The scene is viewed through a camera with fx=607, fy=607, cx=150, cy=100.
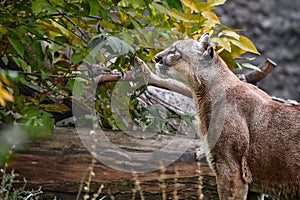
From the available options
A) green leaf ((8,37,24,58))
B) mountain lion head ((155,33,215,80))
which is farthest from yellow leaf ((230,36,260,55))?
green leaf ((8,37,24,58))

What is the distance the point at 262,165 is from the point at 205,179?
674 mm

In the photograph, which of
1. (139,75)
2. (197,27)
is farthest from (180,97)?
(197,27)

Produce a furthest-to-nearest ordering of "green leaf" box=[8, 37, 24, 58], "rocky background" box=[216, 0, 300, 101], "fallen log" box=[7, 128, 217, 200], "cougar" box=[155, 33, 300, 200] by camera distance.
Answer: "rocky background" box=[216, 0, 300, 101] → "fallen log" box=[7, 128, 217, 200] → "green leaf" box=[8, 37, 24, 58] → "cougar" box=[155, 33, 300, 200]

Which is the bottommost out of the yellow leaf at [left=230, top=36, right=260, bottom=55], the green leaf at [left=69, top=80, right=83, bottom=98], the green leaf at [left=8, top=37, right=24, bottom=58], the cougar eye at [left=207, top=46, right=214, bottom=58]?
the yellow leaf at [left=230, top=36, right=260, bottom=55]

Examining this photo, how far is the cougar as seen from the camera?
3.20m

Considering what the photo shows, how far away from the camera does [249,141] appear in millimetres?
3264

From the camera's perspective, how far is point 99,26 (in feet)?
12.6

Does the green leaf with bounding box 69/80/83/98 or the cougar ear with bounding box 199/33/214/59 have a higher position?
the cougar ear with bounding box 199/33/214/59

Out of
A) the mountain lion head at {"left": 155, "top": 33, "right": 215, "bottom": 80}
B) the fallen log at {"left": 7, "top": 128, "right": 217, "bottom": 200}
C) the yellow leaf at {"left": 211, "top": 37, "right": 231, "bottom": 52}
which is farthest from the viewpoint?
the fallen log at {"left": 7, "top": 128, "right": 217, "bottom": 200}

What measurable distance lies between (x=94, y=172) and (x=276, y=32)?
515 centimetres

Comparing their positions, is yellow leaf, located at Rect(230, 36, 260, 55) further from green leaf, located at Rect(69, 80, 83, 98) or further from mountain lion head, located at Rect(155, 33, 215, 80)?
green leaf, located at Rect(69, 80, 83, 98)

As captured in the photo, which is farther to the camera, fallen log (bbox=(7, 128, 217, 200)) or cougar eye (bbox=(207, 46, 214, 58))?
fallen log (bbox=(7, 128, 217, 200))

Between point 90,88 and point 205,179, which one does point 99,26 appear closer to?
point 90,88

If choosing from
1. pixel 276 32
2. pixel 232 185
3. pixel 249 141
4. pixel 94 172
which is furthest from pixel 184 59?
pixel 276 32
